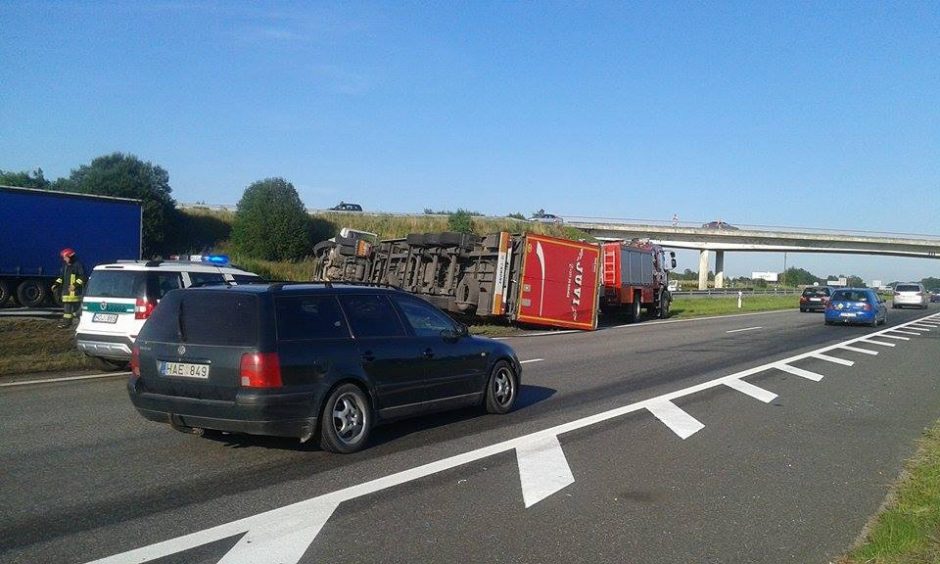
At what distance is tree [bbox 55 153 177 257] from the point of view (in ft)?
154

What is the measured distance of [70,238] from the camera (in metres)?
25.2

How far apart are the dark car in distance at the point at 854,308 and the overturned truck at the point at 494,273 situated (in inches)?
411

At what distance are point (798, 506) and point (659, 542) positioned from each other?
1560 millimetres

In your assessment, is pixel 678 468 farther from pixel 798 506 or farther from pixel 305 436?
pixel 305 436

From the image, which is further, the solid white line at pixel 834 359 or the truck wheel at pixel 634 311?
the truck wheel at pixel 634 311

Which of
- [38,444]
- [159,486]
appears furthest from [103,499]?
Result: [38,444]

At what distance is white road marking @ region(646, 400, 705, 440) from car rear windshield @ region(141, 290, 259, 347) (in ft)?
15.3

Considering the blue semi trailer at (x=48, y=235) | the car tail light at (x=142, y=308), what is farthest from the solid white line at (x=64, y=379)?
the blue semi trailer at (x=48, y=235)

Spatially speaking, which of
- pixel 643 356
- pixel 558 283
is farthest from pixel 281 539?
pixel 558 283

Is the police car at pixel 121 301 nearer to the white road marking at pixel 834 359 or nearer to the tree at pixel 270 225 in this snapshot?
the white road marking at pixel 834 359

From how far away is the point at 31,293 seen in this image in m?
24.9

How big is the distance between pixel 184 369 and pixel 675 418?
567 cm

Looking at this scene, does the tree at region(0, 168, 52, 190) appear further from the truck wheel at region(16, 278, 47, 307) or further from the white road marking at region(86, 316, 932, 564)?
the white road marking at region(86, 316, 932, 564)

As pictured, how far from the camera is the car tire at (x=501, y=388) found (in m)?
9.33
